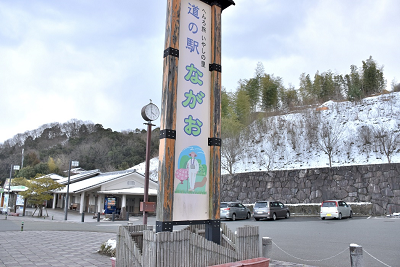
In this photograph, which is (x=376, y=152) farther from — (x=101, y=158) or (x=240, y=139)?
(x=101, y=158)

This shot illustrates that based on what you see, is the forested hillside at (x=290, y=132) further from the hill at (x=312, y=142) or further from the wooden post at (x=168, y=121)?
the wooden post at (x=168, y=121)

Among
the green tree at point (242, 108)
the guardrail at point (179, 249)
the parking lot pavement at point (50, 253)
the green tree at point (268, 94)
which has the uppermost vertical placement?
the green tree at point (268, 94)

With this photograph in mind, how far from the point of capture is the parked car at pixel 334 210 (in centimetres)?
→ 2012

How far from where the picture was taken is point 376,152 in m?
29.8

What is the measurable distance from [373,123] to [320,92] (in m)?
21.3

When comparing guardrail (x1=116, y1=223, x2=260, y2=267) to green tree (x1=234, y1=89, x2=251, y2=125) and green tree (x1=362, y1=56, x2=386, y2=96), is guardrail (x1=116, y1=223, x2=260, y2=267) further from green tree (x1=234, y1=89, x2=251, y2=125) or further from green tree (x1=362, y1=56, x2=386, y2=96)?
green tree (x1=362, y1=56, x2=386, y2=96)

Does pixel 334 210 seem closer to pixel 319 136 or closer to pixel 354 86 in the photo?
pixel 319 136

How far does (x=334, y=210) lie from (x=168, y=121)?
59.7 ft

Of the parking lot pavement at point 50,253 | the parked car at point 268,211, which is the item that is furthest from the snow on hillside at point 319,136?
the parking lot pavement at point 50,253

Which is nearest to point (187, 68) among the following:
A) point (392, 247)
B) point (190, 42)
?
point (190, 42)

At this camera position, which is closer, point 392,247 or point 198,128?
point 198,128

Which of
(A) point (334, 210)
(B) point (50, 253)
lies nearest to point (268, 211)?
(A) point (334, 210)

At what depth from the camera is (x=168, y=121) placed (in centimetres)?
547

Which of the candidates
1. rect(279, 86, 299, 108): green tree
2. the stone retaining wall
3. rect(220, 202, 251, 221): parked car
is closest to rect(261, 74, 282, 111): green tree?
rect(279, 86, 299, 108): green tree
